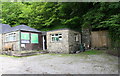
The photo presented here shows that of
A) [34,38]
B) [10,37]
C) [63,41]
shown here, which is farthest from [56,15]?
[10,37]

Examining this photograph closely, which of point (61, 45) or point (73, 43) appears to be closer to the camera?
point (61, 45)

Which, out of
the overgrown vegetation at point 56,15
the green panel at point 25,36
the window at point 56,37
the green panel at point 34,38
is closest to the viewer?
the window at point 56,37

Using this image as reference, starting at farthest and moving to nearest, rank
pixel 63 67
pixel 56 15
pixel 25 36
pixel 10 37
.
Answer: pixel 56 15
pixel 10 37
pixel 25 36
pixel 63 67

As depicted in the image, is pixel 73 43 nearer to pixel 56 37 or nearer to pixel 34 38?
pixel 56 37

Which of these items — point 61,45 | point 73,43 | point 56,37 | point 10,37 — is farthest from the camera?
point 10,37

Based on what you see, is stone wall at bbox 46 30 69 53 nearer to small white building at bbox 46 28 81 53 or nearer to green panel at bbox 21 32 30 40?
small white building at bbox 46 28 81 53

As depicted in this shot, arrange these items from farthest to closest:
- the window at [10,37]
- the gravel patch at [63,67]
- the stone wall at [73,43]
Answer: the window at [10,37]
the stone wall at [73,43]
the gravel patch at [63,67]

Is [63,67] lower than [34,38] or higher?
lower

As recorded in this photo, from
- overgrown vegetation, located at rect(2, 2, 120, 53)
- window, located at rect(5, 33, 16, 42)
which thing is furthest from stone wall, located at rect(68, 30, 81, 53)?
window, located at rect(5, 33, 16, 42)

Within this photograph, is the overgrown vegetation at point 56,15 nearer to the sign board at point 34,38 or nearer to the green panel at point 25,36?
the sign board at point 34,38

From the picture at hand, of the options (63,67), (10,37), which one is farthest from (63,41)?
(10,37)

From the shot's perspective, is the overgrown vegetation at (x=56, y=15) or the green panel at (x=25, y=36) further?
the green panel at (x=25, y=36)

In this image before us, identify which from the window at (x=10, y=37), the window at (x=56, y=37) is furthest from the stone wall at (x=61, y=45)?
the window at (x=10, y=37)

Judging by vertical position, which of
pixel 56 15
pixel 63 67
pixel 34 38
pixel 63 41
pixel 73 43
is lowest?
pixel 63 67
